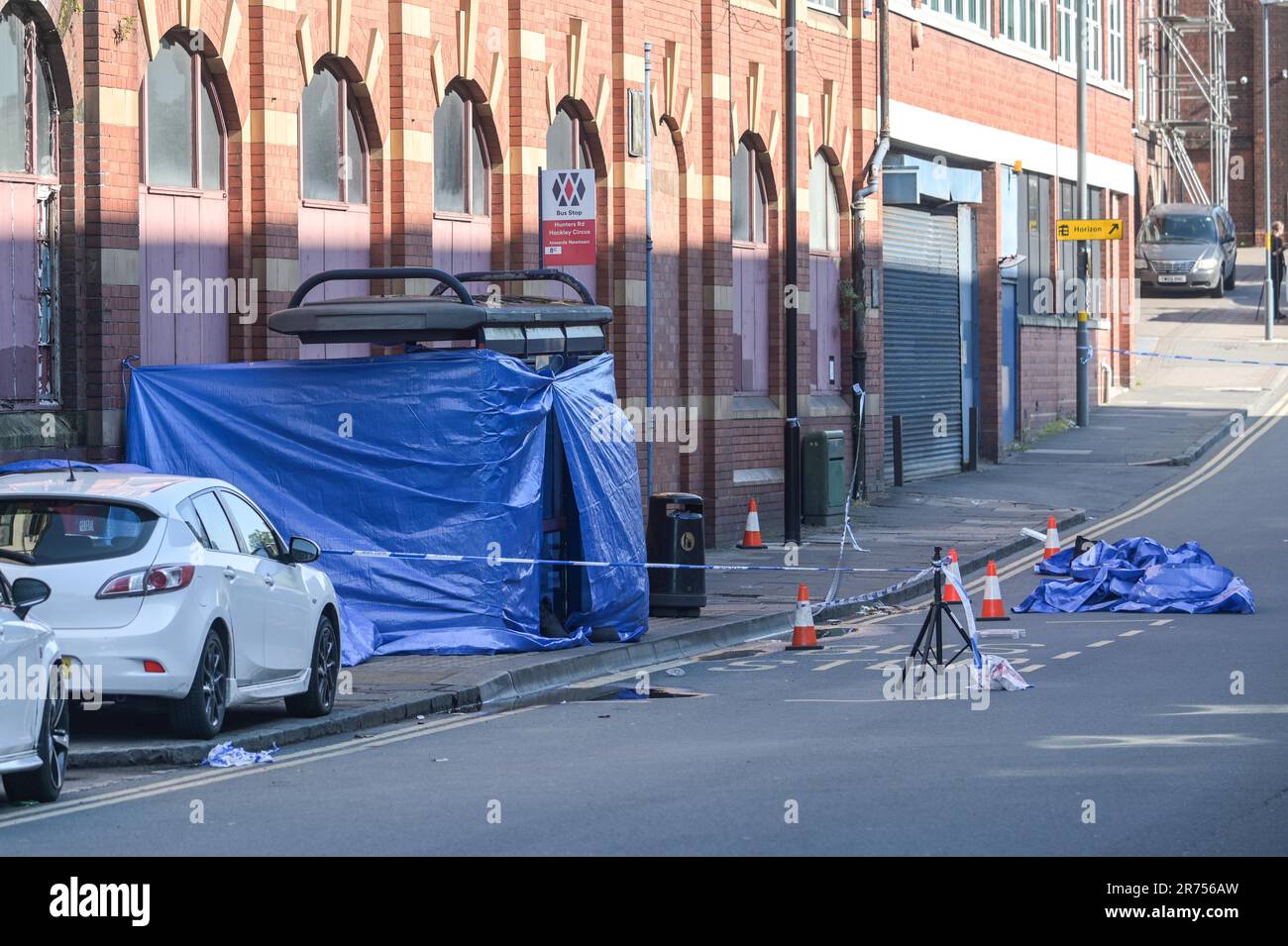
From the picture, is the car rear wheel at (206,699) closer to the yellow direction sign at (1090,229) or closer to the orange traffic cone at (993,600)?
the orange traffic cone at (993,600)

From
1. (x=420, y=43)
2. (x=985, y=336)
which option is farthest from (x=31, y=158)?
(x=985, y=336)

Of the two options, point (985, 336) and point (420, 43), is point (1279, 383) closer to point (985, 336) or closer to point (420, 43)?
point (985, 336)

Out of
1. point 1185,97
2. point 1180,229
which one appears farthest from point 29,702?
point 1185,97

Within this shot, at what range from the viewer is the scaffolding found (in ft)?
197

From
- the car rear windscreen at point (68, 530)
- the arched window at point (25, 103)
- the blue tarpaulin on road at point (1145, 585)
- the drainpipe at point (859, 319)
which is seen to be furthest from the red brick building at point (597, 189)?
the blue tarpaulin on road at point (1145, 585)

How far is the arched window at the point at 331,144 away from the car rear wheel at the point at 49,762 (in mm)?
10071

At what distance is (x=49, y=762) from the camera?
10633mm

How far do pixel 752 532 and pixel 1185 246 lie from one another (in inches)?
1393

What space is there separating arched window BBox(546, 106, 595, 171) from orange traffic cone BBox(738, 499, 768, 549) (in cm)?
432

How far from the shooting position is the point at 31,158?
17047 millimetres

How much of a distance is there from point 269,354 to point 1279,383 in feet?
99.7

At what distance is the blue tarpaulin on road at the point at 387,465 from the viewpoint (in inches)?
664

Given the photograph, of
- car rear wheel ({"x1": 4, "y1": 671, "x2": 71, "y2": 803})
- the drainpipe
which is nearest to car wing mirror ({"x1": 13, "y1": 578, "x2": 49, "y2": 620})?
car rear wheel ({"x1": 4, "y1": 671, "x2": 71, "y2": 803})

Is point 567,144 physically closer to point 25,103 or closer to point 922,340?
point 25,103
